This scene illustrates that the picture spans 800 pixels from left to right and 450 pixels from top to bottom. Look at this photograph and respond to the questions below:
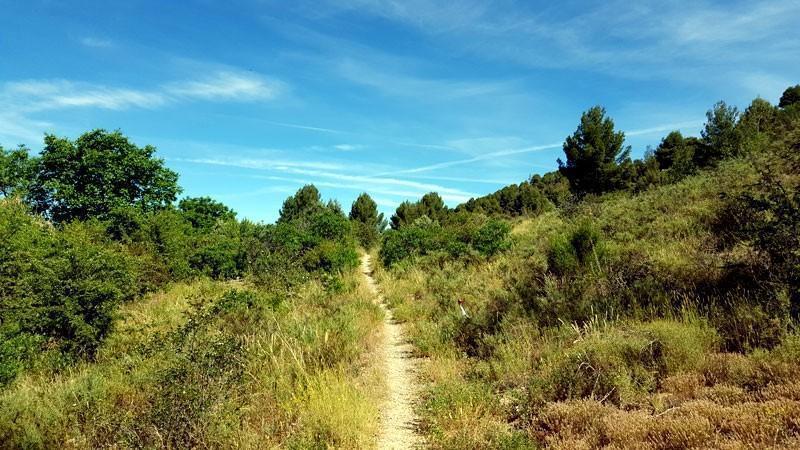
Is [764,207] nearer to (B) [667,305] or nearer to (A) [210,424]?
(B) [667,305]

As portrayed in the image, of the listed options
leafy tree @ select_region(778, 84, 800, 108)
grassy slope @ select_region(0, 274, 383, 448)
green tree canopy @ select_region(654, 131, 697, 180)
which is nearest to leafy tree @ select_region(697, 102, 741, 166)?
green tree canopy @ select_region(654, 131, 697, 180)

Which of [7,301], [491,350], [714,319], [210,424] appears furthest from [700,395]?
[7,301]

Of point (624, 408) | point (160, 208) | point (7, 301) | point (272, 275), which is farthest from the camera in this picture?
point (160, 208)

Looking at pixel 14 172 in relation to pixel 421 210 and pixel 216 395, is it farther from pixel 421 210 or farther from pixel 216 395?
pixel 421 210

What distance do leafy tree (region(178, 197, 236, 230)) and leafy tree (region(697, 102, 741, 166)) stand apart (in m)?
34.0

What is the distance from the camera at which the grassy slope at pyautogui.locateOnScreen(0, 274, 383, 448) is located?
4793mm

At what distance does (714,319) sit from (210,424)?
6825 mm

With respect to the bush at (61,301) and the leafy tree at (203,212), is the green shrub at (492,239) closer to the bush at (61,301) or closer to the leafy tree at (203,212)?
the bush at (61,301)

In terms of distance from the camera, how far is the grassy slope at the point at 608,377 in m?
3.86

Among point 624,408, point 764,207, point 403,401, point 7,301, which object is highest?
point 764,207

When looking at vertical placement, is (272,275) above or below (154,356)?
above

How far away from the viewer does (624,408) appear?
15.5 ft

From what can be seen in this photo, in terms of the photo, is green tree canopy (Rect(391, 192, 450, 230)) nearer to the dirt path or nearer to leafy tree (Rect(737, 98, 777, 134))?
leafy tree (Rect(737, 98, 777, 134))

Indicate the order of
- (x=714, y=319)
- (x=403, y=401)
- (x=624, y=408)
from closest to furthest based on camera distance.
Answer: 1. (x=624, y=408)
2. (x=714, y=319)
3. (x=403, y=401)
